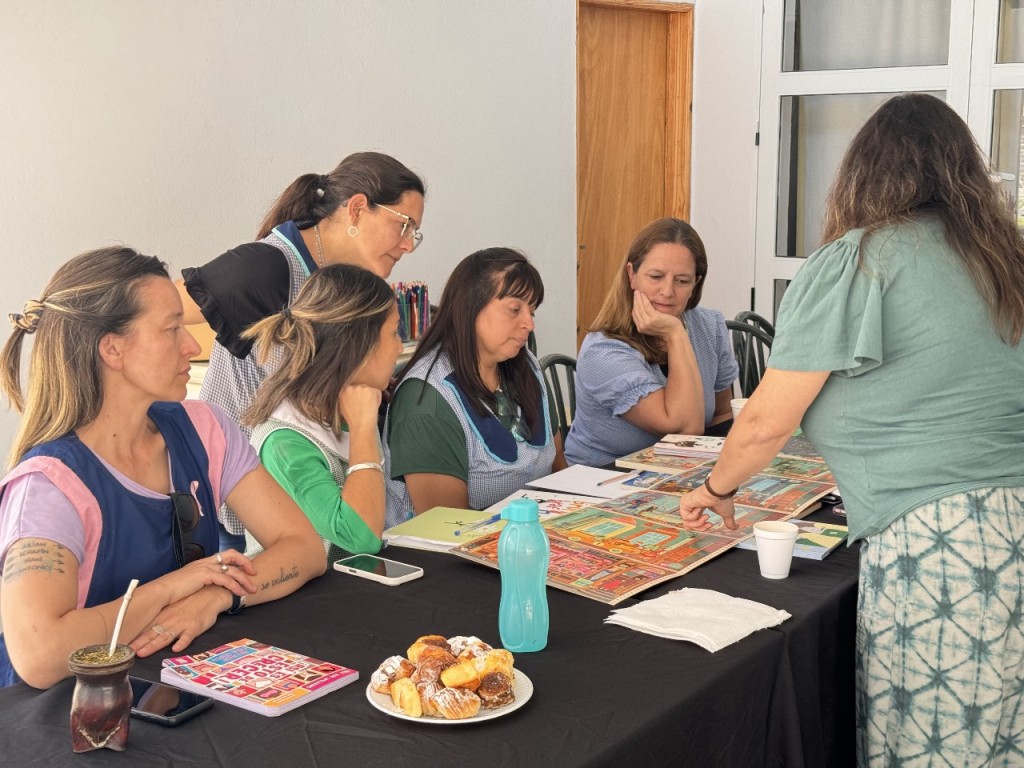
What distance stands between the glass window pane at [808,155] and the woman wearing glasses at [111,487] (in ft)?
14.2

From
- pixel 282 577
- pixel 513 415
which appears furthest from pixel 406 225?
pixel 282 577

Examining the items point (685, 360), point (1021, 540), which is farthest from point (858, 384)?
point (685, 360)

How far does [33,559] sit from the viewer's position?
150 cm

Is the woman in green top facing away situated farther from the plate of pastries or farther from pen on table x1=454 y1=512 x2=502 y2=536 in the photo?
the plate of pastries

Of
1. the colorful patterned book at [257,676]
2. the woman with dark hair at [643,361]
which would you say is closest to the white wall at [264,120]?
the woman with dark hair at [643,361]

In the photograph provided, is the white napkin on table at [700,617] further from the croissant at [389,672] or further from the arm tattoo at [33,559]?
the arm tattoo at [33,559]

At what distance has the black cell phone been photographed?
4.34 feet

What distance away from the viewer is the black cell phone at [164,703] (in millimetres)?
1324

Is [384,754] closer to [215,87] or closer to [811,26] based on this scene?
[215,87]

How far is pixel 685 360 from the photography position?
9.83 feet

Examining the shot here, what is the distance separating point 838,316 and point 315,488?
3.12 ft

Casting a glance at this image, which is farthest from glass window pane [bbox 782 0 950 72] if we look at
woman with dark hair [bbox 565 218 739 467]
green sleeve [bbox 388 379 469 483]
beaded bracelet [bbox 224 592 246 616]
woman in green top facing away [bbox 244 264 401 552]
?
beaded bracelet [bbox 224 592 246 616]

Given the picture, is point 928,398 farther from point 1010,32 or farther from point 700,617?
point 1010,32

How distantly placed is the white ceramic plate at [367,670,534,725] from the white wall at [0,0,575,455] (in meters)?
2.53
